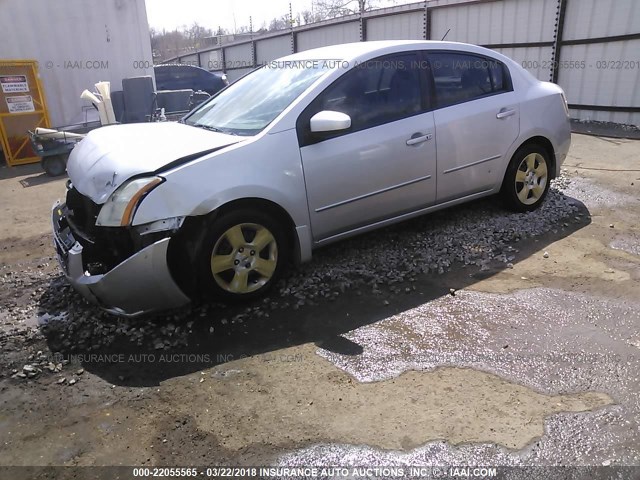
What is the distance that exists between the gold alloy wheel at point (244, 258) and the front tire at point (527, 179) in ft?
8.64

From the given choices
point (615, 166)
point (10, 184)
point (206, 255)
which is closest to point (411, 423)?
point (206, 255)

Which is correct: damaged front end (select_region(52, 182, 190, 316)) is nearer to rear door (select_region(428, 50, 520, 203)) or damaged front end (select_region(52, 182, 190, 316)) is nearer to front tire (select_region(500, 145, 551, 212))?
rear door (select_region(428, 50, 520, 203))

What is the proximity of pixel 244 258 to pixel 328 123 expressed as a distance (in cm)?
112

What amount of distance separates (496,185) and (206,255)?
298cm

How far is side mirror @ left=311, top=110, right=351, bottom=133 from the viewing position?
3627 mm

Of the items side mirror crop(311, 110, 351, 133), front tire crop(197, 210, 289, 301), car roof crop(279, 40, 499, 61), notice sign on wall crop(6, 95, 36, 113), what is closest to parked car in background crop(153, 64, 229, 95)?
notice sign on wall crop(6, 95, 36, 113)

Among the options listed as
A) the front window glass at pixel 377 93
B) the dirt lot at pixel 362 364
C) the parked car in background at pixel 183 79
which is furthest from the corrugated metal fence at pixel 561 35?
the front window glass at pixel 377 93

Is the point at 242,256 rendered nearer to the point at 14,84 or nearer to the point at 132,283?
the point at 132,283

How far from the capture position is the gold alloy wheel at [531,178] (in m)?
5.06

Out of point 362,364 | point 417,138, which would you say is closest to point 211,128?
point 417,138

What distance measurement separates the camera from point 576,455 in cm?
231

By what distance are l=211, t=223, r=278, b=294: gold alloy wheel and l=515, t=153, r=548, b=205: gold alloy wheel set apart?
2760mm

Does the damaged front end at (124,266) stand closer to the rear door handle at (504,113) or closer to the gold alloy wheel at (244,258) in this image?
the gold alloy wheel at (244,258)

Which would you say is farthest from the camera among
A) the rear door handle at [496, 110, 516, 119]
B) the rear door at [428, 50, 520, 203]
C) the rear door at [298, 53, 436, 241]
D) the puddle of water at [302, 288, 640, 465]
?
the rear door handle at [496, 110, 516, 119]
